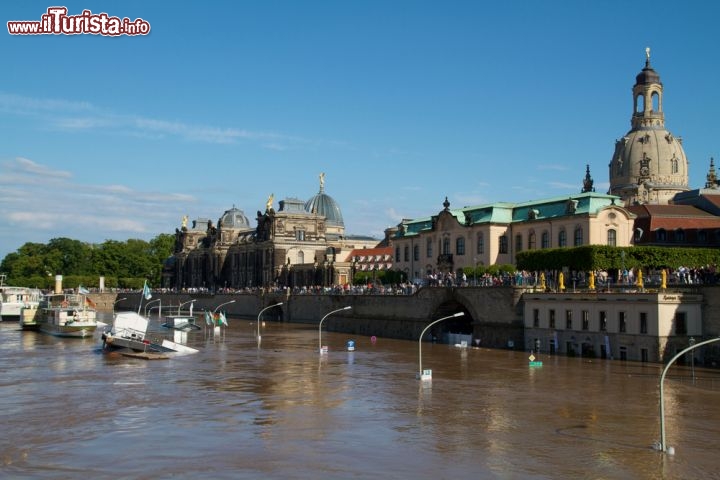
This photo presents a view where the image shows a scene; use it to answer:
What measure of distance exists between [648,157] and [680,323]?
7955 cm

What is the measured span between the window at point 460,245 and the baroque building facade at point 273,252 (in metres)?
45.6

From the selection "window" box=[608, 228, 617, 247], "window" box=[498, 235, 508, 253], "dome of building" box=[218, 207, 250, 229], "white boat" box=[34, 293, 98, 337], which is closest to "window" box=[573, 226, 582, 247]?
"window" box=[608, 228, 617, 247]

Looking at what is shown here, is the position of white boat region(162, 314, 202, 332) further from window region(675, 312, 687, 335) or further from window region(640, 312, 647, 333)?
window region(675, 312, 687, 335)

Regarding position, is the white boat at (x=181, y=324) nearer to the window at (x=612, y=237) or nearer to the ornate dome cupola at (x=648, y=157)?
the window at (x=612, y=237)

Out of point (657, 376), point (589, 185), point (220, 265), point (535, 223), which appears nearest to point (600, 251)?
point (535, 223)

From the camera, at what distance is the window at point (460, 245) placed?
9594cm

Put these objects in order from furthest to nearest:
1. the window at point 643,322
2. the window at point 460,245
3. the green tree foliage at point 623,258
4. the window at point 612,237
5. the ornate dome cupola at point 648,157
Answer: the ornate dome cupola at point 648,157
the window at point 460,245
the window at point 612,237
the green tree foliage at point 623,258
the window at point 643,322

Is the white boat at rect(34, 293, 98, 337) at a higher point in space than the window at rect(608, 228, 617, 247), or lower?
lower

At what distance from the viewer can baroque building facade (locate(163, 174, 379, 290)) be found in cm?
14675

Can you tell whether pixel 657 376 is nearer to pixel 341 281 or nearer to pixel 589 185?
pixel 589 185

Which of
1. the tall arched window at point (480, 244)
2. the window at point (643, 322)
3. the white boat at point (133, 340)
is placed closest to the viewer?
the window at point (643, 322)

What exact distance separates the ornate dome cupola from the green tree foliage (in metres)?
50.1

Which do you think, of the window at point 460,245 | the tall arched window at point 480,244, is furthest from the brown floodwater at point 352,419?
the window at point 460,245

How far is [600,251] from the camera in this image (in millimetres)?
71125
